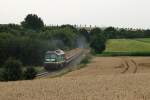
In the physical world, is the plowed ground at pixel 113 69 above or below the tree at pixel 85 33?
above

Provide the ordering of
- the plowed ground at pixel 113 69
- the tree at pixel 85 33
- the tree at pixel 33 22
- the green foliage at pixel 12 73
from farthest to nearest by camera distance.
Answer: the tree at pixel 85 33 < the tree at pixel 33 22 < the plowed ground at pixel 113 69 < the green foliage at pixel 12 73

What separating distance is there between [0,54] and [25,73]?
24209 millimetres

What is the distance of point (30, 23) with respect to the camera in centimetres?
14800

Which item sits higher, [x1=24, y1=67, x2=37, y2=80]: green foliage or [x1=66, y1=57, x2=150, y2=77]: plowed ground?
[x1=24, y1=67, x2=37, y2=80]: green foliage

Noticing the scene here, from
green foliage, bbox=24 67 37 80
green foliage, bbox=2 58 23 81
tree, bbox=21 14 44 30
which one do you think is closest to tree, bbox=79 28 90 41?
tree, bbox=21 14 44 30

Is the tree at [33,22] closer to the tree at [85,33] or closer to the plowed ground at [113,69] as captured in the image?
the tree at [85,33]

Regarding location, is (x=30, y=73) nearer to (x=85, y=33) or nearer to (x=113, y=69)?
(x=113, y=69)

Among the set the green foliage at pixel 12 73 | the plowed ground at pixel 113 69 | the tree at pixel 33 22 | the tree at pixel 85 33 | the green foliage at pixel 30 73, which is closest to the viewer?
the green foliage at pixel 12 73

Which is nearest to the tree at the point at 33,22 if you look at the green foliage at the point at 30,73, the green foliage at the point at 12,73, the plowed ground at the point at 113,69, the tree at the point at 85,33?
the tree at the point at 85,33

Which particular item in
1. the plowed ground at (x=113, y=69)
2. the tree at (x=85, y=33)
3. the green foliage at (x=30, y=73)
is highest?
the green foliage at (x=30, y=73)

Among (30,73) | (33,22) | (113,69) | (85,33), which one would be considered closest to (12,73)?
(30,73)

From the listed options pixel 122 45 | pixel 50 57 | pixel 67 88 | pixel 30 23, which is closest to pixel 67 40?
pixel 122 45

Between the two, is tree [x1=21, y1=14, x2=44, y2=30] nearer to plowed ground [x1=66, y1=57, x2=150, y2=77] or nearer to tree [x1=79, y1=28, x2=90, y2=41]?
tree [x1=79, y1=28, x2=90, y2=41]

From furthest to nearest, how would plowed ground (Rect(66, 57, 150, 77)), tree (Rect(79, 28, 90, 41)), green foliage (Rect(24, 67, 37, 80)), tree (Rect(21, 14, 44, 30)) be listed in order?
tree (Rect(79, 28, 90, 41)), tree (Rect(21, 14, 44, 30)), plowed ground (Rect(66, 57, 150, 77)), green foliage (Rect(24, 67, 37, 80))
